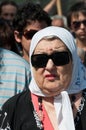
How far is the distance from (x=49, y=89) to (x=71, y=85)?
0.16 meters

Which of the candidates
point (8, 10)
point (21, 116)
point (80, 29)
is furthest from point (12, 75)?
point (8, 10)

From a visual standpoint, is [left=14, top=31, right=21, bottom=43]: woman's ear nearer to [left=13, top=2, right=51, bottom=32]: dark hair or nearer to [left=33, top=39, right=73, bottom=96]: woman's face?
[left=13, top=2, right=51, bottom=32]: dark hair

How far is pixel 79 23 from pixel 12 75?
2165 millimetres

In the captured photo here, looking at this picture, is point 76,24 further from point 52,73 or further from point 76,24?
point 52,73

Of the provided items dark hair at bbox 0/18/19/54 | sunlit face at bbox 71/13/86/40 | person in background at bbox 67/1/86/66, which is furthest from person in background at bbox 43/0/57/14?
dark hair at bbox 0/18/19/54

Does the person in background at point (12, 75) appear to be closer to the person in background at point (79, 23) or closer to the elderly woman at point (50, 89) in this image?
the elderly woman at point (50, 89)

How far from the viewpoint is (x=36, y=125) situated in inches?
141

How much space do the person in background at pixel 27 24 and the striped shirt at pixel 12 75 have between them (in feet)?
2.15

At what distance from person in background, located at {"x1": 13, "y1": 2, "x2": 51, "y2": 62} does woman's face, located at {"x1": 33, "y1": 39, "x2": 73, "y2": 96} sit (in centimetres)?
152

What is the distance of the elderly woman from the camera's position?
3568 millimetres

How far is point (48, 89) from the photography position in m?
3.56

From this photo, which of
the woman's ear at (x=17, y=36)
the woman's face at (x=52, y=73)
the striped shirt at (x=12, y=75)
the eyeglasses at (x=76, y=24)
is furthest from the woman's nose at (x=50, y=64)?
the eyeglasses at (x=76, y=24)

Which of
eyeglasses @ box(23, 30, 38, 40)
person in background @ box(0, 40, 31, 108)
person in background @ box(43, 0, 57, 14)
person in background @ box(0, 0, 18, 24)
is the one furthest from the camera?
person in background @ box(43, 0, 57, 14)

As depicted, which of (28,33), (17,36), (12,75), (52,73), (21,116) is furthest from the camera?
(17,36)
